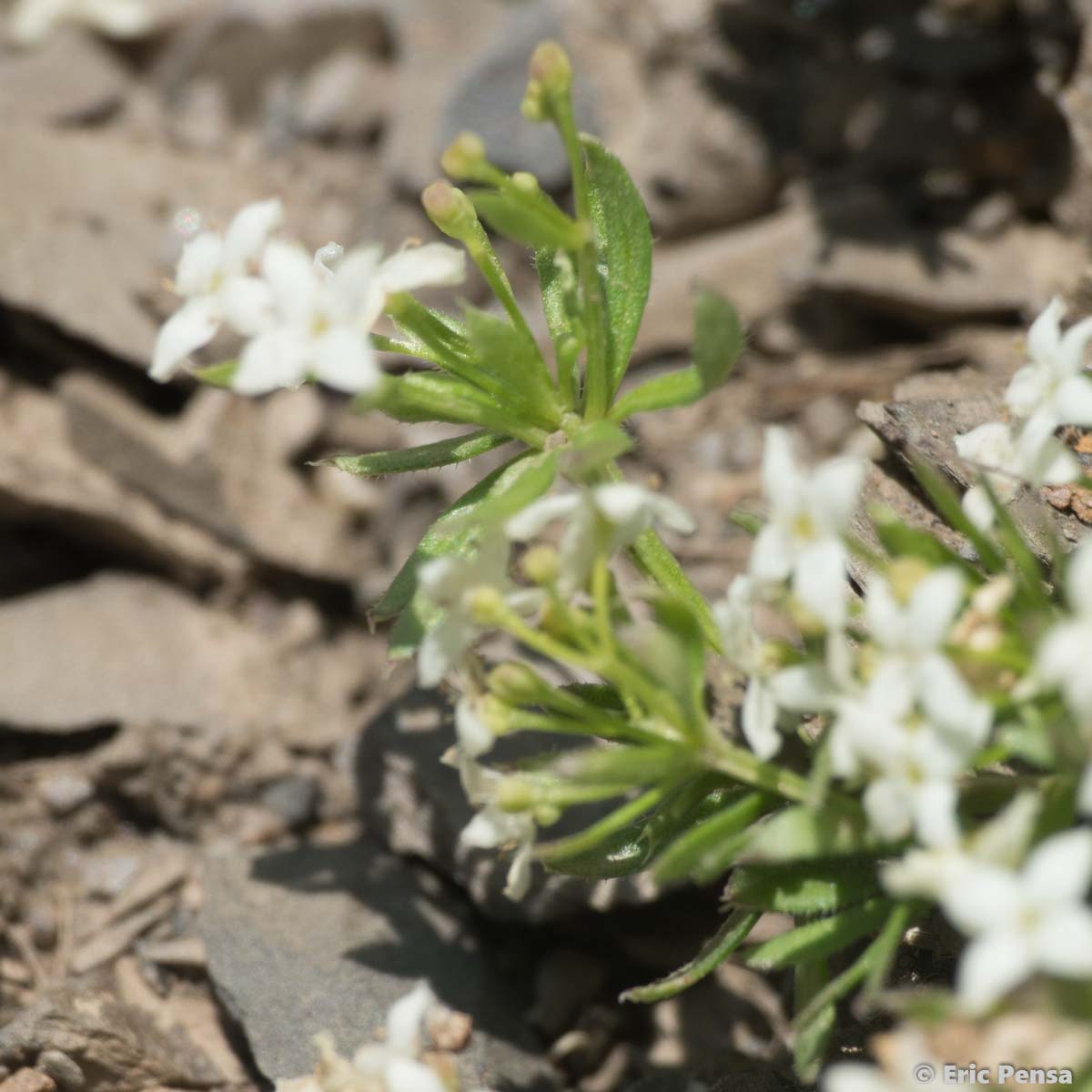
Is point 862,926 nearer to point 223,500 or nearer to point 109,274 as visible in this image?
point 223,500

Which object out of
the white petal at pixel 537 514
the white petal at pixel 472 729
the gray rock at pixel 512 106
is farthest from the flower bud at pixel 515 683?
the gray rock at pixel 512 106

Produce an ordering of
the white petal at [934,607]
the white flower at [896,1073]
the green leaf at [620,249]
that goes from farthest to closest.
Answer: the green leaf at [620,249] → the white petal at [934,607] → the white flower at [896,1073]

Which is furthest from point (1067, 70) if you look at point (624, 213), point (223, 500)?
point (223, 500)

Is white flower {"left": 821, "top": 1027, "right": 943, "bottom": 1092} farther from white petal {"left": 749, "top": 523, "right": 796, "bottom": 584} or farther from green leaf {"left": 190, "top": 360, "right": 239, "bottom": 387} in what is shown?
green leaf {"left": 190, "top": 360, "right": 239, "bottom": 387}

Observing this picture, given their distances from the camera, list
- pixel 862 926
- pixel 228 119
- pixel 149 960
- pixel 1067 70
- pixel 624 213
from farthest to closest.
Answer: pixel 228 119
pixel 1067 70
pixel 149 960
pixel 624 213
pixel 862 926

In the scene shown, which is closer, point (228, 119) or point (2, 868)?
point (2, 868)

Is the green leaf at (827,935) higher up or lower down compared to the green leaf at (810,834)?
lower down

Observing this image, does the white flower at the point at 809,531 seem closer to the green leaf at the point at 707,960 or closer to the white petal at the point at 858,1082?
the white petal at the point at 858,1082

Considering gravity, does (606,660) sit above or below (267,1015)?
above
